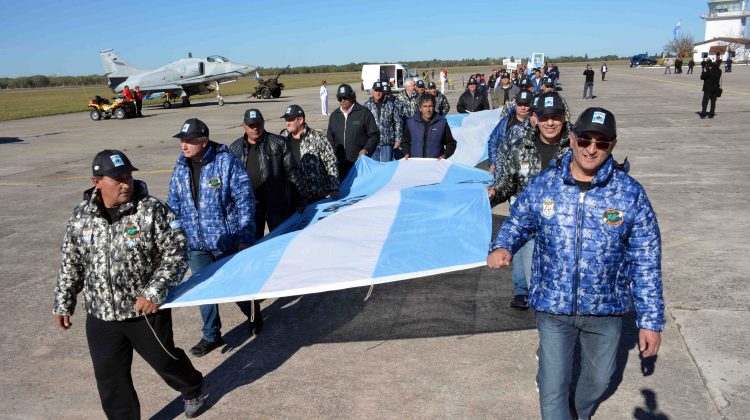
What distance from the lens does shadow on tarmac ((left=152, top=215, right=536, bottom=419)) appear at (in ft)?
16.6

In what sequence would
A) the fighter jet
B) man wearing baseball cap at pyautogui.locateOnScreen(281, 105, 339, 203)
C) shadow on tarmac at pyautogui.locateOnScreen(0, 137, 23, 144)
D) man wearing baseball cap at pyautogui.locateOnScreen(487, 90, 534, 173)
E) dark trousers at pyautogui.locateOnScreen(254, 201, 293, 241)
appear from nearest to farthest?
1. man wearing baseball cap at pyautogui.locateOnScreen(487, 90, 534, 173)
2. dark trousers at pyautogui.locateOnScreen(254, 201, 293, 241)
3. man wearing baseball cap at pyautogui.locateOnScreen(281, 105, 339, 203)
4. shadow on tarmac at pyautogui.locateOnScreen(0, 137, 23, 144)
5. the fighter jet

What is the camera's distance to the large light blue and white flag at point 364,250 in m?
4.09

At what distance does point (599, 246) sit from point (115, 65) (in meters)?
51.0

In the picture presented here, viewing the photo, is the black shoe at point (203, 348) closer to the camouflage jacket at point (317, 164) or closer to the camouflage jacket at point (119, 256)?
the camouflage jacket at point (119, 256)

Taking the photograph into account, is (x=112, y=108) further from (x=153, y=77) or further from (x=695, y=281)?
(x=695, y=281)

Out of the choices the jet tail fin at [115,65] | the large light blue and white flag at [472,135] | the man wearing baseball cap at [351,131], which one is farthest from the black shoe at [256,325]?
the jet tail fin at [115,65]

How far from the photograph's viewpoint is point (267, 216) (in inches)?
237

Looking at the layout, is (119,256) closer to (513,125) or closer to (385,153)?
(513,125)

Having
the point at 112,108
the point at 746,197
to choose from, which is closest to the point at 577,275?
the point at 746,197

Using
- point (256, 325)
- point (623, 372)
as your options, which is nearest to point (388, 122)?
point (256, 325)

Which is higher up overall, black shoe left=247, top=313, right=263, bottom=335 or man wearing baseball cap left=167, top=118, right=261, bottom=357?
man wearing baseball cap left=167, top=118, right=261, bottom=357

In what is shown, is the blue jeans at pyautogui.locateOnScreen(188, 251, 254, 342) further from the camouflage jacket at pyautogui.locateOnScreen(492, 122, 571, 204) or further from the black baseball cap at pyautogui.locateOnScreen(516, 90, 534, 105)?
the black baseball cap at pyautogui.locateOnScreen(516, 90, 534, 105)

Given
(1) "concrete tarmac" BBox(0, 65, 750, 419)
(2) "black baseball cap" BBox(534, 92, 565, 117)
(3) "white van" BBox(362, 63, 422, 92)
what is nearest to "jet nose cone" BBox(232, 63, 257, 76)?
(3) "white van" BBox(362, 63, 422, 92)

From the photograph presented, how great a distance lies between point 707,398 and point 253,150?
4.44 meters
